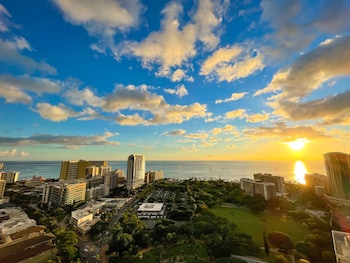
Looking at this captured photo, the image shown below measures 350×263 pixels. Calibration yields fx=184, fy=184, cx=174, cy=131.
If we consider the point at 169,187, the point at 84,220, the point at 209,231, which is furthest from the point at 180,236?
the point at 169,187

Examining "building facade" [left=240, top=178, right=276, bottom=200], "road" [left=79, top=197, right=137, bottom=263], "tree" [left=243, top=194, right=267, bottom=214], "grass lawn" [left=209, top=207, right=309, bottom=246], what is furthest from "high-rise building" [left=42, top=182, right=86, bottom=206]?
"building facade" [left=240, top=178, right=276, bottom=200]

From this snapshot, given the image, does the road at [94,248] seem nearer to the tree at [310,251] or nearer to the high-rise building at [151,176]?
the tree at [310,251]

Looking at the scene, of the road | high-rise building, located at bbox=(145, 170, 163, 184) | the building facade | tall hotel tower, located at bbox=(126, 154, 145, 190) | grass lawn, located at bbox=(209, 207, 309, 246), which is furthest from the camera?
high-rise building, located at bbox=(145, 170, 163, 184)

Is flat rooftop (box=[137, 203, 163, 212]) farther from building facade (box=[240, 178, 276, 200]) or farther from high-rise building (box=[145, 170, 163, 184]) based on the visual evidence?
high-rise building (box=[145, 170, 163, 184])

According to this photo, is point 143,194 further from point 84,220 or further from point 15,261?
point 15,261

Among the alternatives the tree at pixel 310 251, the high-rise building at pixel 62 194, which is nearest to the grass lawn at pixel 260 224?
the tree at pixel 310 251

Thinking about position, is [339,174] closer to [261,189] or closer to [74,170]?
[261,189]
